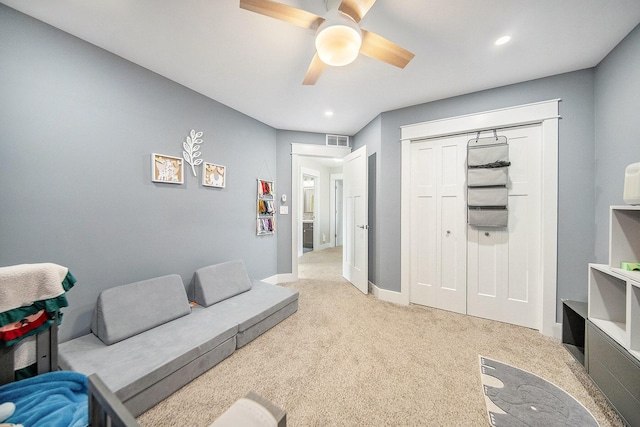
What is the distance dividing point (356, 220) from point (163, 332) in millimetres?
2643

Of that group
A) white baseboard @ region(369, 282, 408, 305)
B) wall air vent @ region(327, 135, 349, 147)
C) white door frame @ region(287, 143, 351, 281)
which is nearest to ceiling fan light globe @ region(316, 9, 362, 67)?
white door frame @ region(287, 143, 351, 281)

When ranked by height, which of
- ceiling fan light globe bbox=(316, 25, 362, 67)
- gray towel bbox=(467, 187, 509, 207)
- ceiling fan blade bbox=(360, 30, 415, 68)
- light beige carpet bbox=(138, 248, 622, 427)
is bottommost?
light beige carpet bbox=(138, 248, 622, 427)

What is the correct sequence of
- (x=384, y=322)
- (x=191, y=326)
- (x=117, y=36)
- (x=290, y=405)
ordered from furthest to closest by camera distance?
(x=384, y=322), (x=191, y=326), (x=117, y=36), (x=290, y=405)

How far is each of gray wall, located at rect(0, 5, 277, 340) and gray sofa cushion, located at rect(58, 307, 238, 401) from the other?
1.27ft

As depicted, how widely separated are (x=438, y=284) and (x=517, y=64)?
2319mm

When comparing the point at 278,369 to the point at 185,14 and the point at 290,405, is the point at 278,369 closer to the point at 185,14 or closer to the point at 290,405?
the point at 290,405

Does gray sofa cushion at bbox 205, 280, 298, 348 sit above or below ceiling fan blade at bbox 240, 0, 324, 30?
below

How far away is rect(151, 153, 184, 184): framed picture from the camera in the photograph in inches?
81.7

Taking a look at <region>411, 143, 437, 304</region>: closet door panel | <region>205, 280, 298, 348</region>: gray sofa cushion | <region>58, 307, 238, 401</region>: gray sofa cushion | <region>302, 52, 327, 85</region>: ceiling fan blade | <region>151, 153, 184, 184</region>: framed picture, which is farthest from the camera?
<region>411, 143, 437, 304</region>: closet door panel

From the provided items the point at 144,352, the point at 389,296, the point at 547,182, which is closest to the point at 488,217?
the point at 547,182

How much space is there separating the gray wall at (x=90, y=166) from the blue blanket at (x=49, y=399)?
0.73 metres

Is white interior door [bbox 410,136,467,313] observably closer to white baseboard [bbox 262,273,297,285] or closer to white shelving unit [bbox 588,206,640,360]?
white shelving unit [bbox 588,206,640,360]

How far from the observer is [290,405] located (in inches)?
54.1

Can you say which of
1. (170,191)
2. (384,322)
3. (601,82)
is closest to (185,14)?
(170,191)
